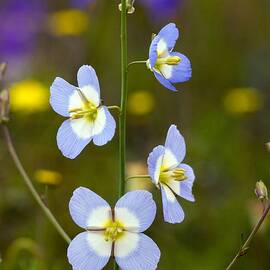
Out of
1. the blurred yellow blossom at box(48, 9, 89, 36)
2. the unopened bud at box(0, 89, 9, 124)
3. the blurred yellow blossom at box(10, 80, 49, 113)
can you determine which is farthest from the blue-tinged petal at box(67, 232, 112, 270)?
the blurred yellow blossom at box(48, 9, 89, 36)

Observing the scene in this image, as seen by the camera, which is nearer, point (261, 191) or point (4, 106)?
point (261, 191)

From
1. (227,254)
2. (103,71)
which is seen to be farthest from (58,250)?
(103,71)

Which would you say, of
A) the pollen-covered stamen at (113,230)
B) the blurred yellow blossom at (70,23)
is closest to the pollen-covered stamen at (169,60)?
the pollen-covered stamen at (113,230)

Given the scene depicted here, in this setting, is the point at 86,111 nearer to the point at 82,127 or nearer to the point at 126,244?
the point at 82,127

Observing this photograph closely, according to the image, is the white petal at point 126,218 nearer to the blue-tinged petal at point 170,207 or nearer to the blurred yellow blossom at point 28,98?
the blue-tinged petal at point 170,207

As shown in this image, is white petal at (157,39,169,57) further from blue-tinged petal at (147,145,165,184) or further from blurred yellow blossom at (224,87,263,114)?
blurred yellow blossom at (224,87,263,114)

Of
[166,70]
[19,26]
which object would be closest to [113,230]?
[166,70]

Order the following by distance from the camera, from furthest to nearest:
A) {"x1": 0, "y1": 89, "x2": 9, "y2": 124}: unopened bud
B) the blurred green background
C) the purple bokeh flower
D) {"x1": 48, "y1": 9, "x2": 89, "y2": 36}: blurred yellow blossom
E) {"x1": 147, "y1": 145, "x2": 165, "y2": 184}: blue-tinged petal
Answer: the purple bokeh flower
{"x1": 48, "y1": 9, "x2": 89, "y2": 36}: blurred yellow blossom
the blurred green background
{"x1": 0, "y1": 89, "x2": 9, "y2": 124}: unopened bud
{"x1": 147, "y1": 145, "x2": 165, "y2": 184}: blue-tinged petal
